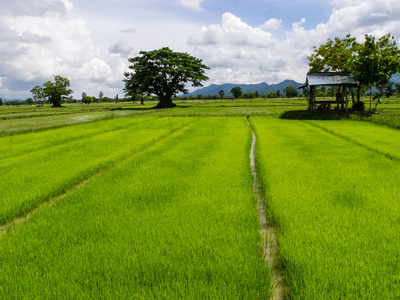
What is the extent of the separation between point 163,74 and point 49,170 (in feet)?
127

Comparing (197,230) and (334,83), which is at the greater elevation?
(334,83)

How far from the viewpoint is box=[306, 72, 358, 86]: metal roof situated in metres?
21.8

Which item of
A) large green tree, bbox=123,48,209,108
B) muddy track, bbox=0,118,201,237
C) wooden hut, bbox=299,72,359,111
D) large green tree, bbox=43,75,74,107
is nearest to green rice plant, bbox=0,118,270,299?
muddy track, bbox=0,118,201,237

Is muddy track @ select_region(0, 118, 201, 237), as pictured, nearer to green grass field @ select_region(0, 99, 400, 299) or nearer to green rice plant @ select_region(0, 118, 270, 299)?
green grass field @ select_region(0, 99, 400, 299)

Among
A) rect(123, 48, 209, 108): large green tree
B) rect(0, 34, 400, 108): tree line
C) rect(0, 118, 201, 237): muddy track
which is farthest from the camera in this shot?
rect(123, 48, 209, 108): large green tree

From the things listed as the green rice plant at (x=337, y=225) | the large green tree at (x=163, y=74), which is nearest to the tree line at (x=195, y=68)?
the large green tree at (x=163, y=74)

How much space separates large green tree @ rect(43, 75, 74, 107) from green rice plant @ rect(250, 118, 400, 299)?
7778 cm

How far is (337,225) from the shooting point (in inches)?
141

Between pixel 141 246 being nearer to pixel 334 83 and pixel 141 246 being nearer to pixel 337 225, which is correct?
pixel 337 225

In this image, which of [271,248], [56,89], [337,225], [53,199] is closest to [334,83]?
[337,225]

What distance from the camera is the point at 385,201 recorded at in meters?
4.34

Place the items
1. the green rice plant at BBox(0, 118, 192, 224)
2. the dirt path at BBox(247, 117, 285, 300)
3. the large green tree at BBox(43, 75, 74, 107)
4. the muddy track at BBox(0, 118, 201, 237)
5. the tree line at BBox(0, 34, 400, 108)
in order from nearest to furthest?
the dirt path at BBox(247, 117, 285, 300) < the muddy track at BBox(0, 118, 201, 237) < the green rice plant at BBox(0, 118, 192, 224) < the tree line at BBox(0, 34, 400, 108) < the large green tree at BBox(43, 75, 74, 107)

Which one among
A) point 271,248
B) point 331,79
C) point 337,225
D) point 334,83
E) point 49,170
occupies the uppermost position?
point 331,79

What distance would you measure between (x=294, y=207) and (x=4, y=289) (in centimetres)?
408
